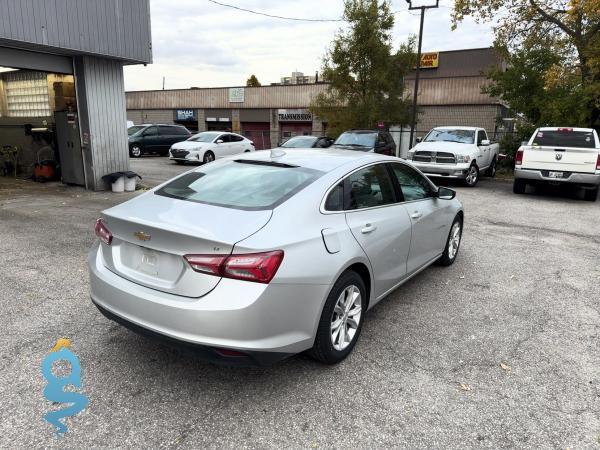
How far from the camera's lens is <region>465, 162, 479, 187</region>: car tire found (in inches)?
525

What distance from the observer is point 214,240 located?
255 centimetres

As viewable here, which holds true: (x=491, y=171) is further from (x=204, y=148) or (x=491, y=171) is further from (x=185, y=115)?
(x=185, y=115)

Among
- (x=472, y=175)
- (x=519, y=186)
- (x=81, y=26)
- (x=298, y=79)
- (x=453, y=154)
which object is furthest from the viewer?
(x=298, y=79)

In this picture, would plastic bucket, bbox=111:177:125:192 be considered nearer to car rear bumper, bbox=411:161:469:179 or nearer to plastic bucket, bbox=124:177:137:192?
plastic bucket, bbox=124:177:137:192

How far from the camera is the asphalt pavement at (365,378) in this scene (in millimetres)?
2553

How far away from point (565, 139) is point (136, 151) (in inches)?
696

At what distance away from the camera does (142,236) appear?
9.22 ft

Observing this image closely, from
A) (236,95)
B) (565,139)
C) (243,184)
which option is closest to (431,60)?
(236,95)

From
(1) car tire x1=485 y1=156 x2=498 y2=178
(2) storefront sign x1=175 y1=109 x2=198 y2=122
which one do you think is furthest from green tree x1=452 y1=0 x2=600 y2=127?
(2) storefront sign x1=175 y1=109 x2=198 y2=122

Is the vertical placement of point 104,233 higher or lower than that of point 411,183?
lower

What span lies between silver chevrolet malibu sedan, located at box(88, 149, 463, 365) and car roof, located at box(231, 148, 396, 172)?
0.03 ft

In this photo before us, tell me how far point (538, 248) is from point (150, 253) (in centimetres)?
600

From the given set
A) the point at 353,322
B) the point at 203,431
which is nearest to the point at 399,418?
the point at 353,322

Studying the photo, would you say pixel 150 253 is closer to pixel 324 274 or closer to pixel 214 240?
pixel 214 240
